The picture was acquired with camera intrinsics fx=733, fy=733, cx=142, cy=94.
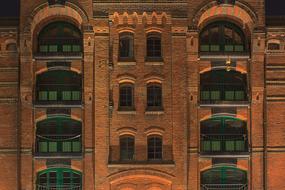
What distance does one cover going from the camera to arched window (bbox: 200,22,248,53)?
4828 centimetres

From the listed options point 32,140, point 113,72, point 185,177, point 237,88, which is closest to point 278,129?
point 237,88

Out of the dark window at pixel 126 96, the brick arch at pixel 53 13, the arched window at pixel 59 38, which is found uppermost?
the brick arch at pixel 53 13

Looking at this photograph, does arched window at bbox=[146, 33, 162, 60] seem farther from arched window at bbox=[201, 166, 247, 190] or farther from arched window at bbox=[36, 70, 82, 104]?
arched window at bbox=[201, 166, 247, 190]

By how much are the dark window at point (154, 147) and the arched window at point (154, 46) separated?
5.41 metres

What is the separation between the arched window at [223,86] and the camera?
47656 millimetres

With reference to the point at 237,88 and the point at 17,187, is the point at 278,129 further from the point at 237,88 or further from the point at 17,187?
the point at 17,187

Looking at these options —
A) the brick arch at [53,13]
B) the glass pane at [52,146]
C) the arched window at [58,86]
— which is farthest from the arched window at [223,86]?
the glass pane at [52,146]

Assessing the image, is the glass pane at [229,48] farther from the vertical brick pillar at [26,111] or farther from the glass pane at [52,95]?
the vertical brick pillar at [26,111]

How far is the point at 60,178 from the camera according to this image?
154 feet

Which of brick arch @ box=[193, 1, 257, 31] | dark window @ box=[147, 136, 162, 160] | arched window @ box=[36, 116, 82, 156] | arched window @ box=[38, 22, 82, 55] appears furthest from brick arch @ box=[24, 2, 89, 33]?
dark window @ box=[147, 136, 162, 160]

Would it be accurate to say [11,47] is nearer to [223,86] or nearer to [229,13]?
[223,86]

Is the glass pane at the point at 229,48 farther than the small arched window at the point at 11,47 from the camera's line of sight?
Yes

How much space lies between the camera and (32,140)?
46.8 meters

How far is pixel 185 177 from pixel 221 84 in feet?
21.8
